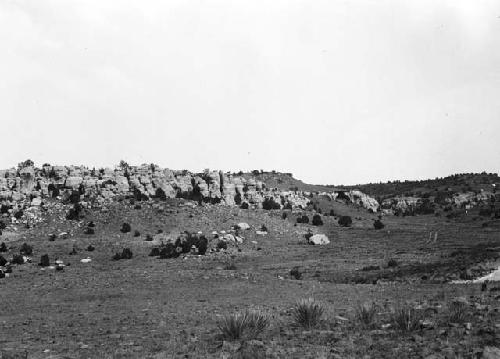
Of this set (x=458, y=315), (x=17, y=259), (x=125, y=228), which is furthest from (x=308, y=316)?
(x=125, y=228)

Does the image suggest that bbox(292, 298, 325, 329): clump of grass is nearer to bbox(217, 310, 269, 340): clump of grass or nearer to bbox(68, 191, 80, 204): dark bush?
bbox(217, 310, 269, 340): clump of grass

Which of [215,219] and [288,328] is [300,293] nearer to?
[288,328]

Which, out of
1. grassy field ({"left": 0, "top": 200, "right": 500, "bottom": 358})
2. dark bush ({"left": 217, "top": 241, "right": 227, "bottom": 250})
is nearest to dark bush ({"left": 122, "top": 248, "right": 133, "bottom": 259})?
grassy field ({"left": 0, "top": 200, "right": 500, "bottom": 358})

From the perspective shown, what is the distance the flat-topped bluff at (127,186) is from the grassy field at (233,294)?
477 centimetres

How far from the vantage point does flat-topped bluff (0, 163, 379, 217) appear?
50.3 metres

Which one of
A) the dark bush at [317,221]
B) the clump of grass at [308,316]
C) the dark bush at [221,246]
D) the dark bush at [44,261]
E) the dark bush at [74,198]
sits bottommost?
the dark bush at [44,261]

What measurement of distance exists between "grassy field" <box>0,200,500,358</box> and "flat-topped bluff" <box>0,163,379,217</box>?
15.7ft

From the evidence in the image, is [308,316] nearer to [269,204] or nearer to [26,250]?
[26,250]

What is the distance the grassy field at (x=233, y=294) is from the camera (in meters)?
10.5

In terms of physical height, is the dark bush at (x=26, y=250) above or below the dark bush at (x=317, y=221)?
below

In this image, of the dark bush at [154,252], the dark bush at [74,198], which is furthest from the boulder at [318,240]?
the dark bush at [74,198]

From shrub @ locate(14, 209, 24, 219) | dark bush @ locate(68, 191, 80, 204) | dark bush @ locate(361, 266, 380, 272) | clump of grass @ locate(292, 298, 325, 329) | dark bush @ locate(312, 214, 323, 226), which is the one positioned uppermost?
dark bush @ locate(68, 191, 80, 204)

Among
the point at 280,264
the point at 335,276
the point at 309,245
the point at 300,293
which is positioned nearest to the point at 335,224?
the point at 309,245

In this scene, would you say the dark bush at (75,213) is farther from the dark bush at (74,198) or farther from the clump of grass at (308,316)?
the clump of grass at (308,316)
